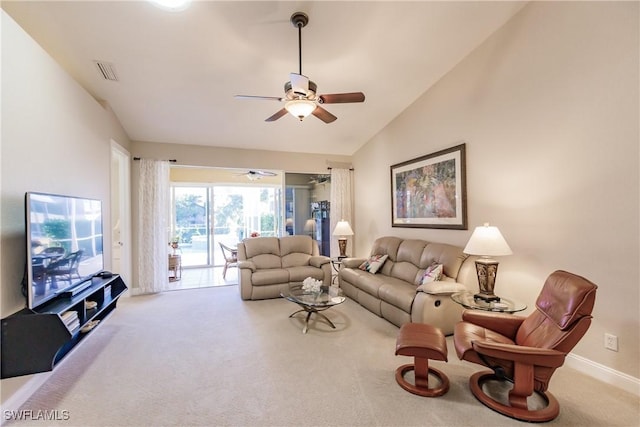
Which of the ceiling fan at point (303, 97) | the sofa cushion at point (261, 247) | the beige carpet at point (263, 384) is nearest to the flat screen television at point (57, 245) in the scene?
the beige carpet at point (263, 384)

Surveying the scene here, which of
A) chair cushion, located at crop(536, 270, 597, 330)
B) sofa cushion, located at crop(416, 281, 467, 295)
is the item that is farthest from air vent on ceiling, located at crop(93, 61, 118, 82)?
chair cushion, located at crop(536, 270, 597, 330)

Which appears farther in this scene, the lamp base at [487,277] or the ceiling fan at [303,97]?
the lamp base at [487,277]

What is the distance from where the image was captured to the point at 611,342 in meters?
2.24

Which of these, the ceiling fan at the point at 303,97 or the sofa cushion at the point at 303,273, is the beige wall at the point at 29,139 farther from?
the sofa cushion at the point at 303,273

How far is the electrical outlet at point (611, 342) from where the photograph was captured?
7.27 ft

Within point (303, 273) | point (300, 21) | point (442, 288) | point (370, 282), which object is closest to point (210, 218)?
point (303, 273)

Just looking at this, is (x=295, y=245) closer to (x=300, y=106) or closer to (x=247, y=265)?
(x=247, y=265)

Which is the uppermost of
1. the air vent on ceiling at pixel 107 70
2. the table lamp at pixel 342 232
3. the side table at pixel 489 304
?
the air vent on ceiling at pixel 107 70

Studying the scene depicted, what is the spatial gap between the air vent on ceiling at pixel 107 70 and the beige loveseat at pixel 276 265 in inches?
113

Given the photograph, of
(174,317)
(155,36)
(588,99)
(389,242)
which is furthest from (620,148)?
(174,317)

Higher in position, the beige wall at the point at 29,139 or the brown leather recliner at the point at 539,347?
the beige wall at the point at 29,139

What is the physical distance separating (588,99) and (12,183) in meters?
4.52

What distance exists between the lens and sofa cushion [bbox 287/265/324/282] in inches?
179

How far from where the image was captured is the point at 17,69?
2057mm
